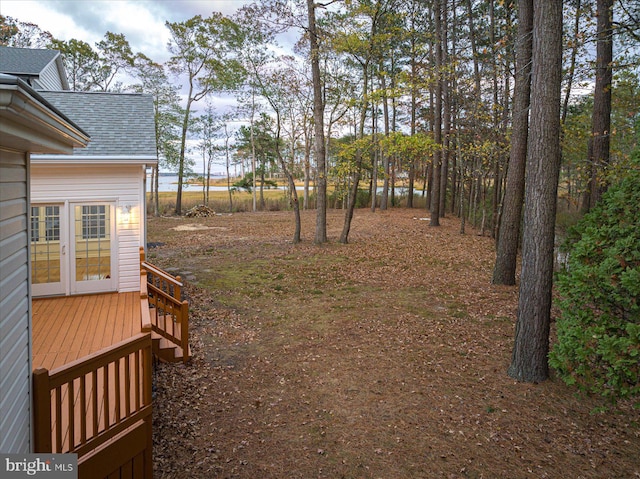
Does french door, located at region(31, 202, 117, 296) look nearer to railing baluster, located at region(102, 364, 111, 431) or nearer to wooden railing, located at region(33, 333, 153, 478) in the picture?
wooden railing, located at region(33, 333, 153, 478)

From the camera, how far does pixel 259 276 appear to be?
1041 cm

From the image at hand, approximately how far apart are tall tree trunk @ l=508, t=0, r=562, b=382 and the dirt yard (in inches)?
25.6

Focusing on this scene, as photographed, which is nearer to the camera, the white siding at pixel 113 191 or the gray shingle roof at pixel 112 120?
the white siding at pixel 113 191

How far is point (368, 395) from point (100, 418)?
2.82 m

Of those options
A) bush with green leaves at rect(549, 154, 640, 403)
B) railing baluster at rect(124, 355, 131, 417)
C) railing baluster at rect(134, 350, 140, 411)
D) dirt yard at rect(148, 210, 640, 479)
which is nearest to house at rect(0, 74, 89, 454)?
railing baluster at rect(124, 355, 131, 417)

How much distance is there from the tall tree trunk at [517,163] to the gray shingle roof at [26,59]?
9913 mm

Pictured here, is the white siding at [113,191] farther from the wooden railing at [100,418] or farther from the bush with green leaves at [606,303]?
the bush with green leaves at [606,303]

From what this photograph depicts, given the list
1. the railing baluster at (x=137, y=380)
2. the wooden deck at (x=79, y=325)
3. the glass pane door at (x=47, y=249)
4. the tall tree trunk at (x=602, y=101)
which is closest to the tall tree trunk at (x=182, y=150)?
the glass pane door at (x=47, y=249)

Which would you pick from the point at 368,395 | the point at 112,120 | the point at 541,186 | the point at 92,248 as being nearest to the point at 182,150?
the point at 112,120

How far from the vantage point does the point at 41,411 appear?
9.46 ft

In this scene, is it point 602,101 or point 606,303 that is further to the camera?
point 602,101

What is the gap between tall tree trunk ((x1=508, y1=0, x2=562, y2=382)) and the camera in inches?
187

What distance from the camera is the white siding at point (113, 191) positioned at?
7.70 meters

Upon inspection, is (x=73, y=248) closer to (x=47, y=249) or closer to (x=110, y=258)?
(x=47, y=249)
